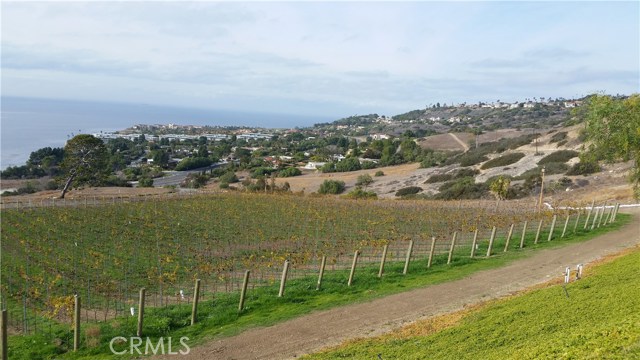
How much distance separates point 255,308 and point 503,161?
59252 mm

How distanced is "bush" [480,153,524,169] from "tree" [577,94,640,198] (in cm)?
4232

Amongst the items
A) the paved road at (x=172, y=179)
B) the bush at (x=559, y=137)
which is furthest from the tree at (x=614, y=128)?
the paved road at (x=172, y=179)

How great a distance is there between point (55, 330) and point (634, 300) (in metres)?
13.3

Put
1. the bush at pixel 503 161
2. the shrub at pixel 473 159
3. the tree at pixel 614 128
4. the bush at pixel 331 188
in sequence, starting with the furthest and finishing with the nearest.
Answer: the shrub at pixel 473 159 → the bush at pixel 503 161 → the bush at pixel 331 188 → the tree at pixel 614 128

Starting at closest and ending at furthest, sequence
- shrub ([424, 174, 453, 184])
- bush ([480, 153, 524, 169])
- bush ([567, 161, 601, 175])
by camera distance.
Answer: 1. bush ([567, 161, 601, 175])
2. shrub ([424, 174, 453, 184])
3. bush ([480, 153, 524, 169])

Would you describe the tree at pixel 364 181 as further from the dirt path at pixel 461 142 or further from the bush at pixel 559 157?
the dirt path at pixel 461 142

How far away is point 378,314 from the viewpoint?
14.3 metres

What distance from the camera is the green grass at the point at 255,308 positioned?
12.0 metres

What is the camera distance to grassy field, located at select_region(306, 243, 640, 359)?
23.9 ft

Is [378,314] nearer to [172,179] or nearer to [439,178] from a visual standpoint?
[439,178]

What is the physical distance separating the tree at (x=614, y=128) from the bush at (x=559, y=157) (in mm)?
36532

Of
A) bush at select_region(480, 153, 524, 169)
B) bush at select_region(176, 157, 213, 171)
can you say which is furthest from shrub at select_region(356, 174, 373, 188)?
bush at select_region(176, 157, 213, 171)

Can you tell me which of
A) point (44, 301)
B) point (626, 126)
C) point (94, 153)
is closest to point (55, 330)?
point (44, 301)

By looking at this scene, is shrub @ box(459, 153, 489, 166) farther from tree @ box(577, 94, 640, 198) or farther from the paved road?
tree @ box(577, 94, 640, 198)
